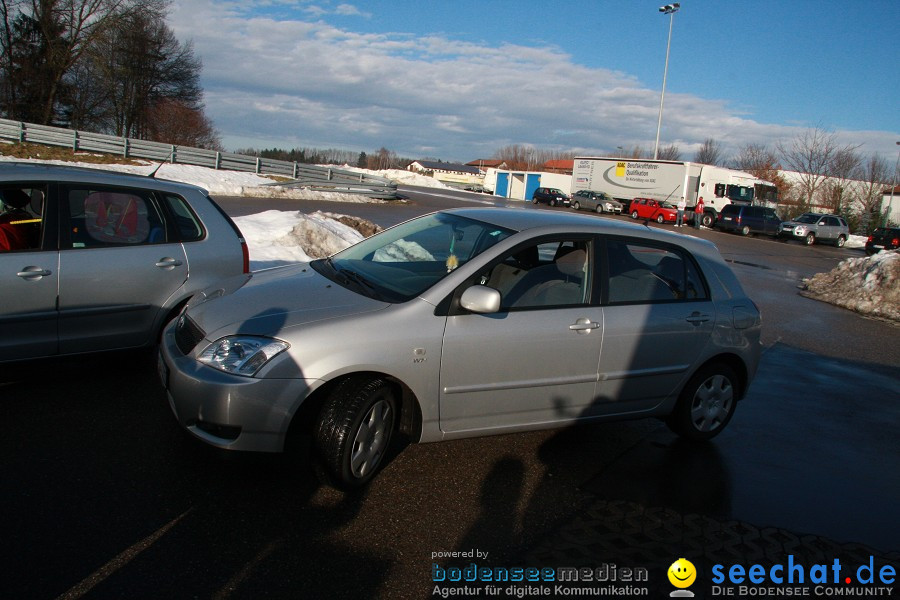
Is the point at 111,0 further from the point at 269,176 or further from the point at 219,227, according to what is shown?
the point at 219,227

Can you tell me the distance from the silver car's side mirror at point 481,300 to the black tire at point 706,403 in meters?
2.00

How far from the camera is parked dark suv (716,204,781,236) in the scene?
37.3m

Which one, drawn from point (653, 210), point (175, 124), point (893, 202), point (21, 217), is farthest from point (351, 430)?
point (893, 202)

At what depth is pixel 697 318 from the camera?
4.89 m

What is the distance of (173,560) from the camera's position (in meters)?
2.96

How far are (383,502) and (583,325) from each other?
170cm

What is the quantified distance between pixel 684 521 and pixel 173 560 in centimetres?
278

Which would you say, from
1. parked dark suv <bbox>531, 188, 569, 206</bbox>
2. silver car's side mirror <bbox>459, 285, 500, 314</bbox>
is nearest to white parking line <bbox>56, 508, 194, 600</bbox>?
silver car's side mirror <bbox>459, 285, 500, 314</bbox>

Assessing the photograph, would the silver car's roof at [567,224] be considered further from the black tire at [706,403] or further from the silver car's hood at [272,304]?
the silver car's hood at [272,304]

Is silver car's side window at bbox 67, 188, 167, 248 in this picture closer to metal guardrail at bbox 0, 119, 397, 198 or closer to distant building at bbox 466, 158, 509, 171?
metal guardrail at bbox 0, 119, 397, 198

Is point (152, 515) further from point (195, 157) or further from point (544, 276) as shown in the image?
point (195, 157)

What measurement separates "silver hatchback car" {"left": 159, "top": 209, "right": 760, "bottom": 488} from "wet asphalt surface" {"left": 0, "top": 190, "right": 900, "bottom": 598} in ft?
1.06

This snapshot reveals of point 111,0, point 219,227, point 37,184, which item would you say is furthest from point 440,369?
point 111,0

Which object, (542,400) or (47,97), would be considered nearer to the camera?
(542,400)
